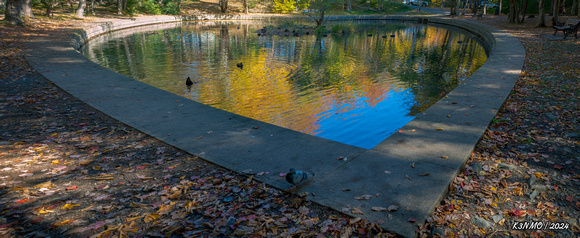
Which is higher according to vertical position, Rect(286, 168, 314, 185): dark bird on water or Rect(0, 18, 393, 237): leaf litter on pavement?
Rect(286, 168, 314, 185): dark bird on water

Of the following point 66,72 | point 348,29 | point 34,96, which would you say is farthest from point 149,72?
point 348,29

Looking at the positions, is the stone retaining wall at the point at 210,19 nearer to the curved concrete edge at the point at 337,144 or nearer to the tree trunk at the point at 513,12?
the tree trunk at the point at 513,12

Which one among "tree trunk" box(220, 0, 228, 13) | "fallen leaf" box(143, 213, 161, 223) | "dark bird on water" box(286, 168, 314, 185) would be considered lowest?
"fallen leaf" box(143, 213, 161, 223)

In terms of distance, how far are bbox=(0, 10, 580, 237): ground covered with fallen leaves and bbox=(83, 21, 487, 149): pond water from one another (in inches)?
125

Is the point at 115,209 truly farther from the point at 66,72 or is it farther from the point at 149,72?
the point at 149,72

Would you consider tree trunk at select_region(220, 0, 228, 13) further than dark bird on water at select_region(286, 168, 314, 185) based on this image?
Yes

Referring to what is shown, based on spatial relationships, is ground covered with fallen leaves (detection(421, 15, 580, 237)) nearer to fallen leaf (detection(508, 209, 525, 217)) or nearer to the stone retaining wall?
fallen leaf (detection(508, 209, 525, 217))

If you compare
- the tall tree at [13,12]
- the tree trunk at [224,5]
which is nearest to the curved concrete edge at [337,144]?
the tall tree at [13,12]

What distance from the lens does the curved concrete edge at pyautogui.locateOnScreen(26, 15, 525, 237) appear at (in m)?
4.36

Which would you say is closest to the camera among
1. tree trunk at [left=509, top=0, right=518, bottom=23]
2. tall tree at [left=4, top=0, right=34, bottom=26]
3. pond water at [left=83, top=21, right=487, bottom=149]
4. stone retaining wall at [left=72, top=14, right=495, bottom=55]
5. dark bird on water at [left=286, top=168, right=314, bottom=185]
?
Result: dark bird on water at [left=286, top=168, right=314, bottom=185]

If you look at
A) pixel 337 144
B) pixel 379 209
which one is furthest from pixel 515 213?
pixel 337 144

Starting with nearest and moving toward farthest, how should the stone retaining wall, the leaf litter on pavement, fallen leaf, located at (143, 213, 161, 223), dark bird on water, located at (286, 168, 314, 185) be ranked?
the leaf litter on pavement
fallen leaf, located at (143, 213, 161, 223)
dark bird on water, located at (286, 168, 314, 185)
the stone retaining wall

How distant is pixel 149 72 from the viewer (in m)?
14.4

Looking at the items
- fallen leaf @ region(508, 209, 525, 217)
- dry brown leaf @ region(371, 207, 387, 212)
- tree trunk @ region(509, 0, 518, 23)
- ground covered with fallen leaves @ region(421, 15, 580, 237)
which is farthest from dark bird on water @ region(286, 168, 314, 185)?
tree trunk @ region(509, 0, 518, 23)
